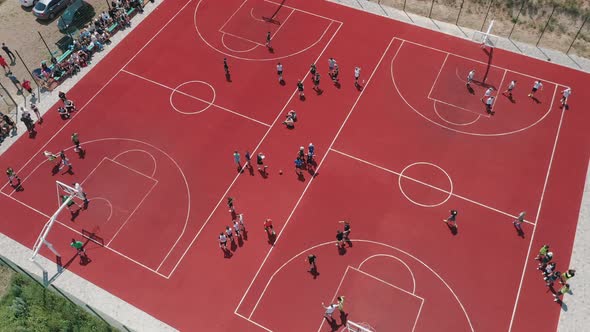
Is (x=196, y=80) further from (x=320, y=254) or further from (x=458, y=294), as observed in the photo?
(x=458, y=294)

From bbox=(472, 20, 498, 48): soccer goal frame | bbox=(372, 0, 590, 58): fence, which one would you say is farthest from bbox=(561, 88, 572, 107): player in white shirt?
bbox=(472, 20, 498, 48): soccer goal frame

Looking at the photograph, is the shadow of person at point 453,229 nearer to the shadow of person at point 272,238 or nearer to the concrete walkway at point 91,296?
the shadow of person at point 272,238

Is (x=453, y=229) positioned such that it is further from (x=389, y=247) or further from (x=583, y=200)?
(x=583, y=200)

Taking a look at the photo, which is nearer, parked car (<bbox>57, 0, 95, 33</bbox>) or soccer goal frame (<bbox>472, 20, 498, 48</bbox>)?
soccer goal frame (<bbox>472, 20, 498, 48</bbox>)

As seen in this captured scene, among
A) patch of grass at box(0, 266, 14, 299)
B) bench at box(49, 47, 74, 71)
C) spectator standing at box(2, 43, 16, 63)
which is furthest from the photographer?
spectator standing at box(2, 43, 16, 63)

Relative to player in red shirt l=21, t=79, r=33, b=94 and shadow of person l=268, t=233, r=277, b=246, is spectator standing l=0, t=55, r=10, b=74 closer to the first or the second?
player in red shirt l=21, t=79, r=33, b=94

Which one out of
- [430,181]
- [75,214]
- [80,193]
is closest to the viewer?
[80,193]

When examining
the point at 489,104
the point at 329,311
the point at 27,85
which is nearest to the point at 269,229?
the point at 329,311
